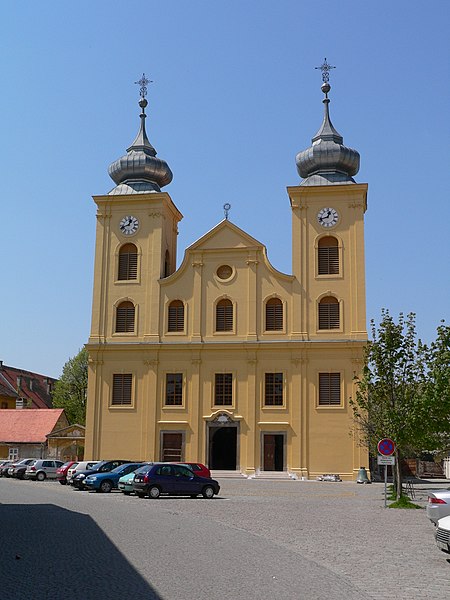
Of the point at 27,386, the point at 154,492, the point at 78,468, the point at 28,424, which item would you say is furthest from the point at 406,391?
the point at 27,386

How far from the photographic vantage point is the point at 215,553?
13.7 metres

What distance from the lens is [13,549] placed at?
1388 centimetres

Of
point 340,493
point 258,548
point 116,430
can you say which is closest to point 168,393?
point 116,430

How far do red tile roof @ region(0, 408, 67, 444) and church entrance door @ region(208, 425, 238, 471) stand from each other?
15468 millimetres

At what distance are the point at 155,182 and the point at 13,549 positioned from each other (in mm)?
42982

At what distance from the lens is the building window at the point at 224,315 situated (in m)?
50.1

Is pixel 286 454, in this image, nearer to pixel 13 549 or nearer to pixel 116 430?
pixel 116 430

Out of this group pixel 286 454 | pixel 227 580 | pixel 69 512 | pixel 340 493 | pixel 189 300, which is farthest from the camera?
pixel 189 300

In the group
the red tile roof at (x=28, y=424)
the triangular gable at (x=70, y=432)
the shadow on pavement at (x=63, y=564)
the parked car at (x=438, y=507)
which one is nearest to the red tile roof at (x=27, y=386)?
the red tile roof at (x=28, y=424)

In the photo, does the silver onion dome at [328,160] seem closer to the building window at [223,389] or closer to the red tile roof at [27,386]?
the building window at [223,389]

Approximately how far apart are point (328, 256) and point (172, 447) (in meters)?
15.3

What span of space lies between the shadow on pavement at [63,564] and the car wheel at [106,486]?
1381 cm

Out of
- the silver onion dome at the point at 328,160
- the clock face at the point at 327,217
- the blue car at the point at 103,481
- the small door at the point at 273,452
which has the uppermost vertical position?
the silver onion dome at the point at 328,160

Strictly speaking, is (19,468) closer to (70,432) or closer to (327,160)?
(70,432)
